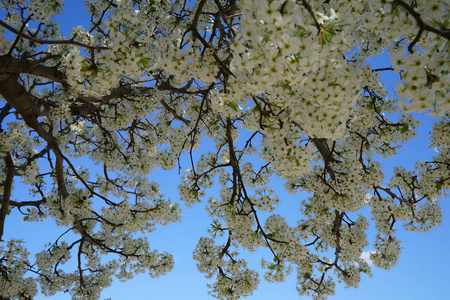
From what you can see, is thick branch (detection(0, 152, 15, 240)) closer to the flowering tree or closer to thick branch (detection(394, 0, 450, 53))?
the flowering tree

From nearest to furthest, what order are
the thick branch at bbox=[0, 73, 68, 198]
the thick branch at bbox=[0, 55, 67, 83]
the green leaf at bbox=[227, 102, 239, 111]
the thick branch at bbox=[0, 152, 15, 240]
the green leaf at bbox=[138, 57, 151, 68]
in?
the green leaf at bbox=[138, 57, 151, 68] < the green leaf at bbox=[227, 102, 239, 111] < the thick branch at bbox=[0, 55, 67, 83] < the thick branch at bbox=[0, 73, 68, 198] < the thick branch at bbox=[0, 152, 15, 240]

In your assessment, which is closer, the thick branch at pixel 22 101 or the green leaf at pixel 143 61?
the green leaf at pixel 143 61

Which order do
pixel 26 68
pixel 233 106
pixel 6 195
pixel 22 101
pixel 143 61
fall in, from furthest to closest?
pixel 6 195, pixel 22 101, pixel 26 68, pixel 233 106, pixel 143 61

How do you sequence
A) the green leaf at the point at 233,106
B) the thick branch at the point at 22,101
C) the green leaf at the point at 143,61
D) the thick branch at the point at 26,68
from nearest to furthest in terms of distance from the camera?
the green leaf at the point at 143,61 < the green leaf at the point at 233,106 < the thick branch at the point at 26,68 < the thick branch at the point at 22,101

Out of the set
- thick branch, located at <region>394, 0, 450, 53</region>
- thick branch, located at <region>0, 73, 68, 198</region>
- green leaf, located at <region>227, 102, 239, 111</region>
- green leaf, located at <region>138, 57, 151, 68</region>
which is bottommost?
thick branch, located at <region>394, 0, 450, 53</region>

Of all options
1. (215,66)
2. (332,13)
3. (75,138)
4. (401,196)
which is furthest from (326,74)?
(75,138)

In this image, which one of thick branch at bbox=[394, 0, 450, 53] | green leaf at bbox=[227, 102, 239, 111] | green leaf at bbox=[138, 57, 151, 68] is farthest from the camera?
green leaf at bbox=[227, 102, 239, 111]

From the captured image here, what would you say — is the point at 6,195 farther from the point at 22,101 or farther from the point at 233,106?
the point at 233,106

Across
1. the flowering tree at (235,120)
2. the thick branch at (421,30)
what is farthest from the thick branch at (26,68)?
the thick branch at (421,30)

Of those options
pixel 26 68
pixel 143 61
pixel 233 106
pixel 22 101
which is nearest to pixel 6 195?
pixel 22 101

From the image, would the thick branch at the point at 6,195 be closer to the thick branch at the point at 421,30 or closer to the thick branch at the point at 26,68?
the thick branch at the point at 26,68

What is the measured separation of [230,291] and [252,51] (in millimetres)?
6335

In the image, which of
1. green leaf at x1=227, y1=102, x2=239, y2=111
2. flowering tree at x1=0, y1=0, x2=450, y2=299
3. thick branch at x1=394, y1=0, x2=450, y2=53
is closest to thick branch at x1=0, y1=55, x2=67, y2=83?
flowering tree at x1=0, y1=0, x2=450, y2=299

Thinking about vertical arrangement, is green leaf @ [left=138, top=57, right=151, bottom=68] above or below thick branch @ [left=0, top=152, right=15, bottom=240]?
below
